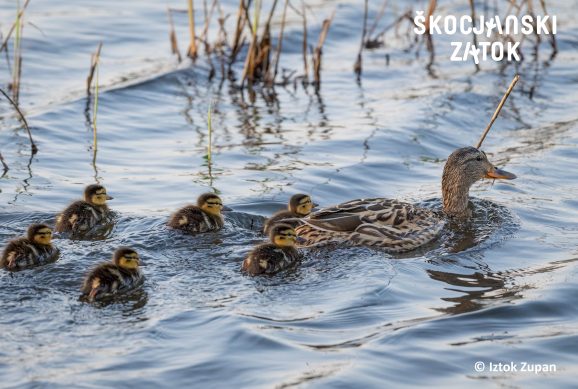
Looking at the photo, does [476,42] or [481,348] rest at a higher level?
[476,42]

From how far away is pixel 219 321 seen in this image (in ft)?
20.8

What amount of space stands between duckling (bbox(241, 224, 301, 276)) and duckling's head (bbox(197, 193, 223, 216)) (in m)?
0.76

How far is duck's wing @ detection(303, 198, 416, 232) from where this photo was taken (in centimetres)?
796

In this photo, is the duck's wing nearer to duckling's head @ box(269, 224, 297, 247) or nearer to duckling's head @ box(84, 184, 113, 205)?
duckling's head @ box(269, 224, 297, 247)

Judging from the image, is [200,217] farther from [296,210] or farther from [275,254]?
[275,254]

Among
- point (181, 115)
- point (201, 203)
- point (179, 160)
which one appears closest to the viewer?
point (201, 203)

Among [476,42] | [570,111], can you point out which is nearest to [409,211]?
[570,111]

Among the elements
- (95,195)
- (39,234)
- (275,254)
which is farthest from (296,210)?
(39,234)

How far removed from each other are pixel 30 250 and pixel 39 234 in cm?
15

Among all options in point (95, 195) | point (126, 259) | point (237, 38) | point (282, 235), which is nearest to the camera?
point (126, 259)

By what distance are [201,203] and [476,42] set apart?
711 cm

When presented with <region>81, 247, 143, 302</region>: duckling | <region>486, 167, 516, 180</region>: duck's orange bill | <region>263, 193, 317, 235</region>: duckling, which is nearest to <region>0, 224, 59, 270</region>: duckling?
<region>81, 247, 143, 302</region>: duckling

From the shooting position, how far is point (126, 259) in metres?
6.89

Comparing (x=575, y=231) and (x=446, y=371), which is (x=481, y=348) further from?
(x=575, y=231)
